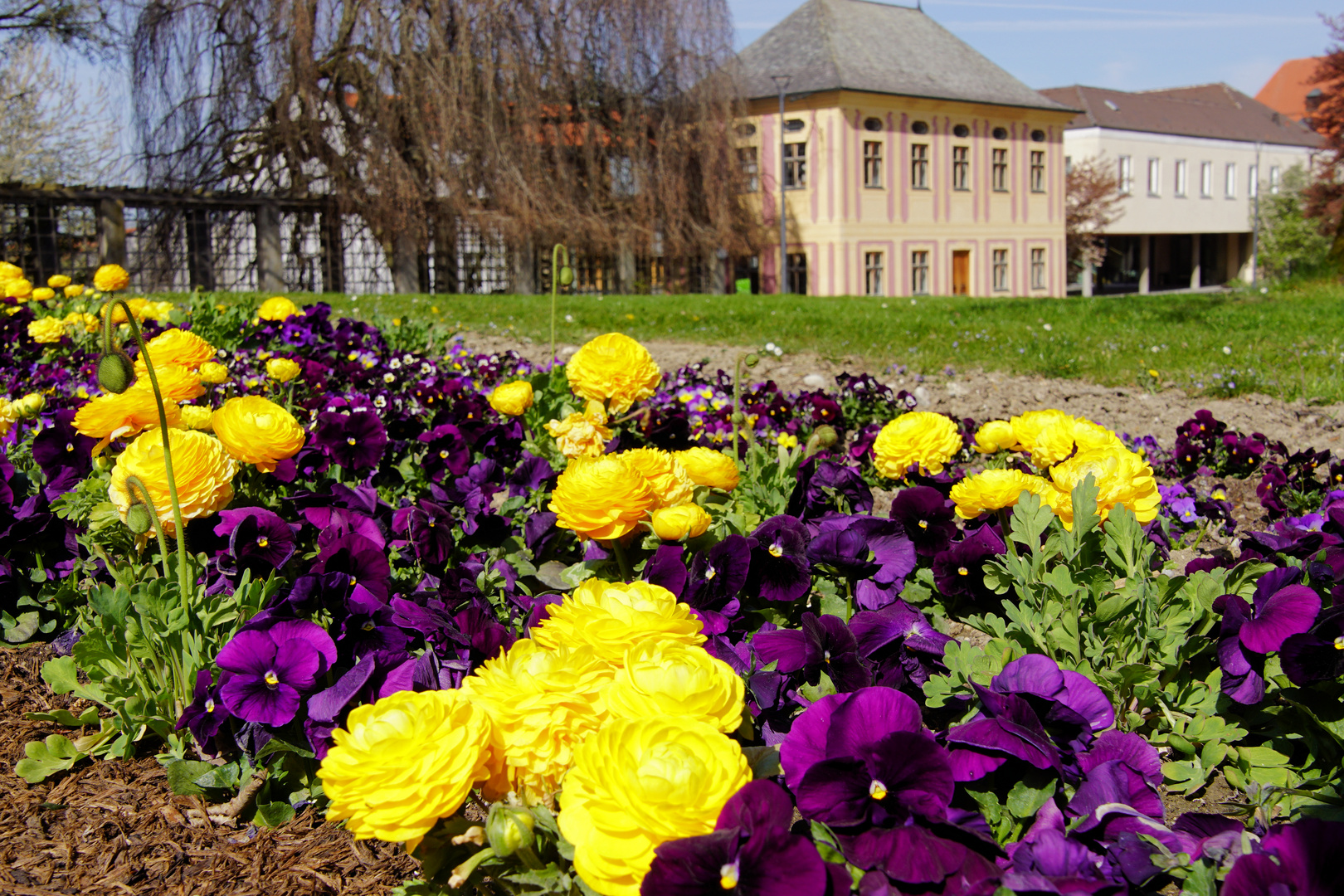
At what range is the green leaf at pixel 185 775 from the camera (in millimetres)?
1597

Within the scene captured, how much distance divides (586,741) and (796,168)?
1086 inches

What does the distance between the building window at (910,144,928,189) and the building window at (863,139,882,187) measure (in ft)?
→ 4.18

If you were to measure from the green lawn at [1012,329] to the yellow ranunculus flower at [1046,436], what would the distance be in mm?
3713

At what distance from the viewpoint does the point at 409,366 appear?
4234 millimetres

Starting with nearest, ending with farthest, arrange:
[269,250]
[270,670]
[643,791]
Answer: [643,791] < [270,670] < [269,250]

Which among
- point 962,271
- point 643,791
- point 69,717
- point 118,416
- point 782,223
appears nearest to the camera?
point 643,791

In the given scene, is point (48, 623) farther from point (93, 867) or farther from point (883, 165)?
point (883, 165)

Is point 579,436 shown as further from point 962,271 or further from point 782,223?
point 962,271

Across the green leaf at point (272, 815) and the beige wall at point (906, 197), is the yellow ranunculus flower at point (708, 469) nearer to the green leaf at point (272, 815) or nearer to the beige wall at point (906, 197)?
the green leaf at point (272, 815)

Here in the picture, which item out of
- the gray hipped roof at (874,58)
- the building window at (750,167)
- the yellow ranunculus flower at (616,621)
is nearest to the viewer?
the yellow ranunculus flower at (616,621)

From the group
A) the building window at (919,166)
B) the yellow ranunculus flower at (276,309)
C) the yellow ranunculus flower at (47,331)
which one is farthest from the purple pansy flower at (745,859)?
the building window at (919,166)

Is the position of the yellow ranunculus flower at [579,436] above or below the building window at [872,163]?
below

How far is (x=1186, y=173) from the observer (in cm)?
4225

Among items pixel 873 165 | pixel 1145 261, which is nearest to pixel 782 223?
pixel 873 165
